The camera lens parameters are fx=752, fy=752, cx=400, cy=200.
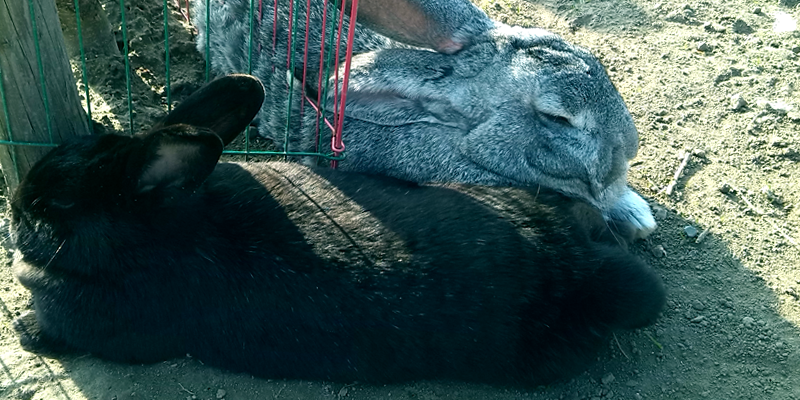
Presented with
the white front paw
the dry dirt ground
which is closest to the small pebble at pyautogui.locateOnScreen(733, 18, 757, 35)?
the dry dirt ground

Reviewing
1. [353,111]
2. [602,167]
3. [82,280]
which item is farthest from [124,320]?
[602,167]

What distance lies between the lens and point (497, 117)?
12.6 feet

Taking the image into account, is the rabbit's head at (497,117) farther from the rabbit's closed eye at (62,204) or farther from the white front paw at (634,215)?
the rabbit's closed eye at (62,204)

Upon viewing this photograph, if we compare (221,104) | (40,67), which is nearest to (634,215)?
(221,104)

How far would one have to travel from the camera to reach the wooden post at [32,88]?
3092 mm

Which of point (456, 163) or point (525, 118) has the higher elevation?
point (525, 118)

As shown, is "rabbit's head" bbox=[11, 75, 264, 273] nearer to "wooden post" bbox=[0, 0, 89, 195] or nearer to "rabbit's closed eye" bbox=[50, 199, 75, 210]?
"rabbit's closed eye" bbox=[50, 199, 75, 210]

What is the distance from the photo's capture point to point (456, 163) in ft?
12.8

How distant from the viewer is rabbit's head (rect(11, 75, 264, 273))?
277 centimetres

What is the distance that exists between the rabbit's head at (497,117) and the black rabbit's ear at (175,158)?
1.28 m

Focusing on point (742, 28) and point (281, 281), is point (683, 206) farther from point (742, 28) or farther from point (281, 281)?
point (281, 281)

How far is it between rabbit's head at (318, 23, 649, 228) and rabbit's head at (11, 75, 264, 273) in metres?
1.31

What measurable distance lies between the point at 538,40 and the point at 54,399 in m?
2.82

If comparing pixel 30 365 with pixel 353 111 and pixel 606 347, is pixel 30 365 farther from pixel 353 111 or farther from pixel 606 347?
pixel 606 347
